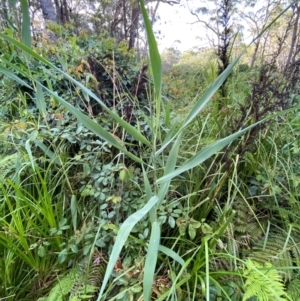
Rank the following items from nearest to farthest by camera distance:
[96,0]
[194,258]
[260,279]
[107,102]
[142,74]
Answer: [260,279], [194,258], [142,74], [107,102], [96,0]

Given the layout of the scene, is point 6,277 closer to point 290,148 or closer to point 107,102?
point 107,102

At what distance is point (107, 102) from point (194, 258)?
868mm

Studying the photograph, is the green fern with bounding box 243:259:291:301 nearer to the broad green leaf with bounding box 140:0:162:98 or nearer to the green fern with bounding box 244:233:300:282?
the green fern with bounding box 244:233:300:282

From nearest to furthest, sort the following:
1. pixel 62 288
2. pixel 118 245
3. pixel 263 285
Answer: pixel 118 245, pixel 263 285, pixel 62 288

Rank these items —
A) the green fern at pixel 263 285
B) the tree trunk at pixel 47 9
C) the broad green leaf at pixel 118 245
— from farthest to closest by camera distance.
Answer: the tree trunk at pixel 47 9 → the green fern at pixel 263 285 → the broad green leaf at pixel 118 245

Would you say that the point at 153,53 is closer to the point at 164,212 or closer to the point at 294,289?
the point at 164,212

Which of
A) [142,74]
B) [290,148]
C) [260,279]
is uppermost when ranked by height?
[142,74]

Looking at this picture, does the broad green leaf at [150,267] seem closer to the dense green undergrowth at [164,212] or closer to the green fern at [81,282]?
the dense green undergrowth at [164,212]

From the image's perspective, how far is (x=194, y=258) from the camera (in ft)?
2.30

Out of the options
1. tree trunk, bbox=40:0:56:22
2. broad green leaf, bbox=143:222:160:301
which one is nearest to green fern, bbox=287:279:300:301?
broad green leaf, bbox=143:222:160:301

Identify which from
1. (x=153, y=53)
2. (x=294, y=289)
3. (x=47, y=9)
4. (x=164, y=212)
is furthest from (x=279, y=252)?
(x=47, y=9)

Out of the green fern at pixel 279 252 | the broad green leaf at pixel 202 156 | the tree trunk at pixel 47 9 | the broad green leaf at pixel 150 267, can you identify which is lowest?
the green fern at pixel 279 252

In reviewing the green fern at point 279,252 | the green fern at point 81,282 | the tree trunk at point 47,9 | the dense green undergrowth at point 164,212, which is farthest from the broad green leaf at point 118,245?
the tree trunk at point 47,9

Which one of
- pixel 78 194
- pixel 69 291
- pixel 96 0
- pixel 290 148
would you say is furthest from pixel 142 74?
pixel 96 0
